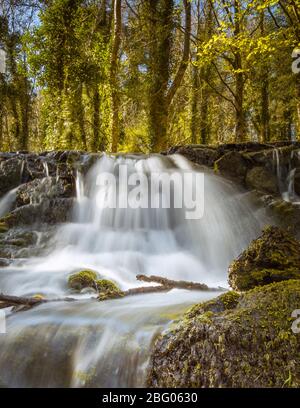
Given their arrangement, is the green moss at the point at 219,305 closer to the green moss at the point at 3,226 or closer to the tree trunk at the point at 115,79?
the green moss at the point at 3,226

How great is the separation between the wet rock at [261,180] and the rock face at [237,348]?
794 cm

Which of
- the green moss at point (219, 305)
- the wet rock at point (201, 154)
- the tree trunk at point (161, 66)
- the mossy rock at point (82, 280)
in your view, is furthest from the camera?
the tree trunk at point (161, 66)

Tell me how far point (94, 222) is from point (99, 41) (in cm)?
1148

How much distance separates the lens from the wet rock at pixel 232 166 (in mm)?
10508

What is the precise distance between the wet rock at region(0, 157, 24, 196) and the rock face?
862 centimetres

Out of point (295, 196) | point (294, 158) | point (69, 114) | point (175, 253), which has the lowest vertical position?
point (175, 253)

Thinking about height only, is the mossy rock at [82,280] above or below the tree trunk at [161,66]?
below

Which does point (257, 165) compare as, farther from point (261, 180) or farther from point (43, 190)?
point (43, 190)

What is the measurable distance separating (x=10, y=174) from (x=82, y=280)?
617cm

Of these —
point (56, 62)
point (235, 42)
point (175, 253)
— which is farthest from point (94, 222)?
point (56, 62)

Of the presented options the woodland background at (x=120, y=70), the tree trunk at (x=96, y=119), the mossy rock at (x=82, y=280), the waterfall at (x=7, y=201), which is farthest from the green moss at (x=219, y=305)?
the tree trunk at (x=96, y=119)

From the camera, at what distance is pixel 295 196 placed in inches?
411

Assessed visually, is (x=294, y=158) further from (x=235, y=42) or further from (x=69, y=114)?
(x=69, y=114)

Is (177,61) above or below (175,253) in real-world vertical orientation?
above
